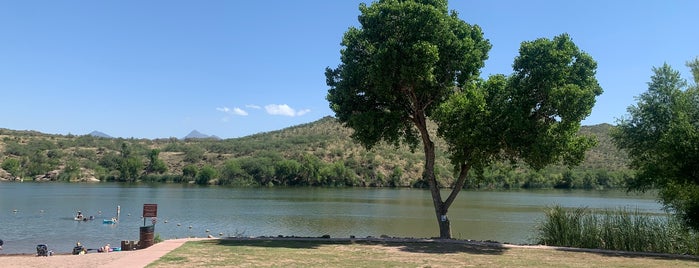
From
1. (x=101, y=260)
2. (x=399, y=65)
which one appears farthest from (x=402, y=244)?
(x=101, y=260)

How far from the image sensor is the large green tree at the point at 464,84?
16688 millimetres

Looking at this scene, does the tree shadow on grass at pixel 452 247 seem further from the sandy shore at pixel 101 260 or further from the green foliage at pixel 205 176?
the green foliage at pixel 205 176

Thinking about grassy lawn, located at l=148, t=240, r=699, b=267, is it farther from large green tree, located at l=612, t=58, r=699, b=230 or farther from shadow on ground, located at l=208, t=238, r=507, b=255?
large green tree, located at l=612, t=58, r=699, b=230

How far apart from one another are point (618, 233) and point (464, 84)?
767 cm

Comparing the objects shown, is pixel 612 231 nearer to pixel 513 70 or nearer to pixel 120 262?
pixel 513 70

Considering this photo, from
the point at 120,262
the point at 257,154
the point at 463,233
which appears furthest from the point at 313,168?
the point at 120,262

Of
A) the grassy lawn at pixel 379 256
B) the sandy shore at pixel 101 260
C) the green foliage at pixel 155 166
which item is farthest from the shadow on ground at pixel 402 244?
the green foliage at pixel 155 166

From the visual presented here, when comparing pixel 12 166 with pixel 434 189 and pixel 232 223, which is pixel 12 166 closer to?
pixel 232 223

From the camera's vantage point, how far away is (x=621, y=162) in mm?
106375

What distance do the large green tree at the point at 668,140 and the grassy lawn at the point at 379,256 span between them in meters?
3.94

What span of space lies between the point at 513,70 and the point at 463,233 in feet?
65.9

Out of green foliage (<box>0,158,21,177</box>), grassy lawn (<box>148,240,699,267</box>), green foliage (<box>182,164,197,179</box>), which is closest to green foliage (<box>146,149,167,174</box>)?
green foliage (<box>182,164,197,179</box>)

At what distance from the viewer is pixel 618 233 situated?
18.1 meters

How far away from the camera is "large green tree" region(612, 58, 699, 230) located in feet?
57.9
